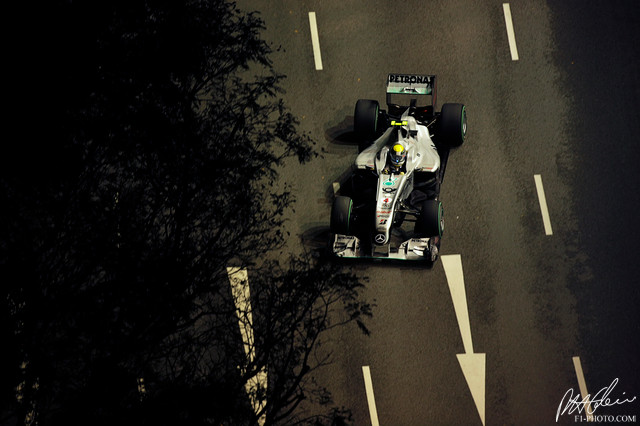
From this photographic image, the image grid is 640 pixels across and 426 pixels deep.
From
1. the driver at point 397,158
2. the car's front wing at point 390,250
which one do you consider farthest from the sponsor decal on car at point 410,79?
the car's front wing at point 390,250

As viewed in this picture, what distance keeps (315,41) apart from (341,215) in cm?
436

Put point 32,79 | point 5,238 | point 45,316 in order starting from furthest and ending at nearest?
point 32,79 → point 5,238 → point 45,316

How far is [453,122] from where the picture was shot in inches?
592

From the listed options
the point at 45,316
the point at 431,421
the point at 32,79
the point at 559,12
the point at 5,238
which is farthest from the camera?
the point at 559,12

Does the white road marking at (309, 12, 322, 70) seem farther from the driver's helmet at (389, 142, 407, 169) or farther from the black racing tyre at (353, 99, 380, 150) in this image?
the driver's helmet at (389, 142, 407, 169)

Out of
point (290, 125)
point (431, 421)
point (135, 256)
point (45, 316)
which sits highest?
point (290, 125)

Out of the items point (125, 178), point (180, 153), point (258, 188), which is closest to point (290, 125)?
point (258, 188)

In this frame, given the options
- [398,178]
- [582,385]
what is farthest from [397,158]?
[582,385]

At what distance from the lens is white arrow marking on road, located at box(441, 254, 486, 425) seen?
1449 centimetres

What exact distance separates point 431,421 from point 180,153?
21.8ft

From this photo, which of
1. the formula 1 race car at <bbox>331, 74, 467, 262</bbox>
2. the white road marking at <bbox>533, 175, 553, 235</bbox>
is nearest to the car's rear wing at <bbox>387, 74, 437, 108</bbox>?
the formula 1 race car at <bbox>331, 74, 467, 262</bbox>

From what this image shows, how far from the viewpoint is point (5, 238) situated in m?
12.8

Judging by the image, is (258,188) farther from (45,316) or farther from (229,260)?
(45,316)

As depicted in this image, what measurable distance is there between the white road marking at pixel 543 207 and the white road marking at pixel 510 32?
267 centimetres
